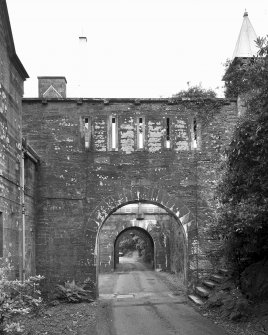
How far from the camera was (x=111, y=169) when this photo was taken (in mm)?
15227

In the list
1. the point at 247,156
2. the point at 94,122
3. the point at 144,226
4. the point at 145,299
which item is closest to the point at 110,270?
the point at 144,226

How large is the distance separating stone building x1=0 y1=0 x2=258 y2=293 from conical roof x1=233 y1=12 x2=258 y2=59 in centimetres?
778

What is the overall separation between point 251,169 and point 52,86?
1155 cm

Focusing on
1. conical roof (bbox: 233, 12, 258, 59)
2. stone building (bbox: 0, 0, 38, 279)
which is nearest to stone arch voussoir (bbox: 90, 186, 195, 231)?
stone building (bbox: 0, 0, 38, 279)

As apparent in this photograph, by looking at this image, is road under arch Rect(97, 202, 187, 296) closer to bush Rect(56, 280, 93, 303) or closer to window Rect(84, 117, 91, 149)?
window Rect(84, 117, 91, 149)

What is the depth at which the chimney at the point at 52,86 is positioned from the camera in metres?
17.6

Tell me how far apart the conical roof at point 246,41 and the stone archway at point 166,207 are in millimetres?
10297

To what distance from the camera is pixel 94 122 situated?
604 inches

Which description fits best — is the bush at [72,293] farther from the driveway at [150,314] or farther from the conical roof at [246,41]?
the conical roof at [246,41]

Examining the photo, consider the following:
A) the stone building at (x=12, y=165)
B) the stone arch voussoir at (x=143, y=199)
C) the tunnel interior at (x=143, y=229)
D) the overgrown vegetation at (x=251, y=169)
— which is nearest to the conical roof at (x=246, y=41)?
the stone arch voussoir at (x=143, y=199)

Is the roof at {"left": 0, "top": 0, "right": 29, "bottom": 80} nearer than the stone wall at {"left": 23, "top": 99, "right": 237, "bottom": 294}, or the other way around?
the roof at {"left": 0, "top": 0, "right": 29, "bottom": 80}

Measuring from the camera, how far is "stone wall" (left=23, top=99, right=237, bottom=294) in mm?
14930

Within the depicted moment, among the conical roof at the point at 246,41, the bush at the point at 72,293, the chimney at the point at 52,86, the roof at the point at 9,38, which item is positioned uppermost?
the conical roof at the point at 246,41

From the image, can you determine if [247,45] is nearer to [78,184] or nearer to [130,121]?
[130,121]
